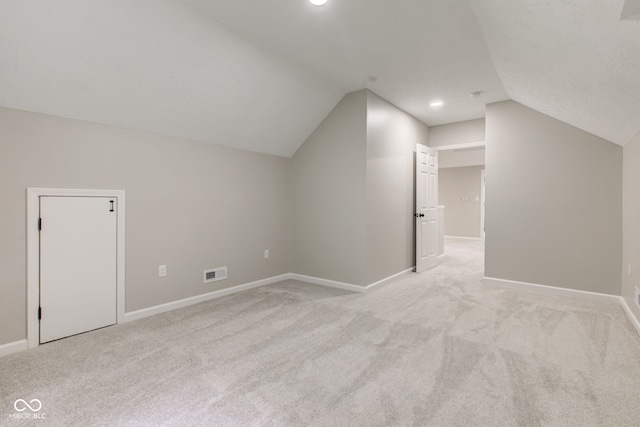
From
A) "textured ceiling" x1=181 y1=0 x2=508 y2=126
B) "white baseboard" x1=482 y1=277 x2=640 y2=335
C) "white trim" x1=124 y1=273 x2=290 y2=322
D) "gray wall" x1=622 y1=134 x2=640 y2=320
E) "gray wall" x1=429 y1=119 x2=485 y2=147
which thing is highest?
"textured ceiling" x1=181 y1=0 x2=508 y2=126

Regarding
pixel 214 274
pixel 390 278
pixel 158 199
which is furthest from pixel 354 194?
pixel 158 199

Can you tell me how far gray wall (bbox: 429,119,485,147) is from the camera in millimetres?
4883

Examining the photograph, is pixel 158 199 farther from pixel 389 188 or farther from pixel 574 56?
pixel 574 56

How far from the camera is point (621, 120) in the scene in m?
2.59

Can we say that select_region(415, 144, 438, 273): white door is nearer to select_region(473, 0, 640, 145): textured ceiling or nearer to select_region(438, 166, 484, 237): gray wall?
select_region(473, 0, 640, 145): textured ceiling

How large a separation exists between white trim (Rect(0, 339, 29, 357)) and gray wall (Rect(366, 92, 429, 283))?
3232 mm

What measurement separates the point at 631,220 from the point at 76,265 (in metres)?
5.17

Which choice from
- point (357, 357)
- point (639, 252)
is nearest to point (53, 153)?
point (357, 357)

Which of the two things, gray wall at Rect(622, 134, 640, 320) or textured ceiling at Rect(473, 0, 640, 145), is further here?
gray wall at Rect(622, 134, 640, 320)

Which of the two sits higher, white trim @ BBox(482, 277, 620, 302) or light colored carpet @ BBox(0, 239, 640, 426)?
white trim @ BBox(482, 277, 620, 302)

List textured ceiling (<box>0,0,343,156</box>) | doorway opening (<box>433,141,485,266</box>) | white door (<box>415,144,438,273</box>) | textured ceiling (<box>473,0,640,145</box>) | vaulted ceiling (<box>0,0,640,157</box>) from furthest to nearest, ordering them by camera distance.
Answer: doorway opening (<box>433,141,485,266</box>)
white door (<box>415,144,438,273</box>)
textured ceiling (<box>0,0,343,156</box>)
vaulted ceiling (<box>0,0,640,157</box>)
textured ceiling (<box>473,0,640,145</box>)

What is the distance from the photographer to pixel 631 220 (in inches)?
116

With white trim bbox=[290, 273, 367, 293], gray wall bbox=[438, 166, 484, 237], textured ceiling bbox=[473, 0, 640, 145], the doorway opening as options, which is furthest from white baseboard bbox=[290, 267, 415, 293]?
gray wall bbox=[438, 166, 484, 237]

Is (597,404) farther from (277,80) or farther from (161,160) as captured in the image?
(161,160)
